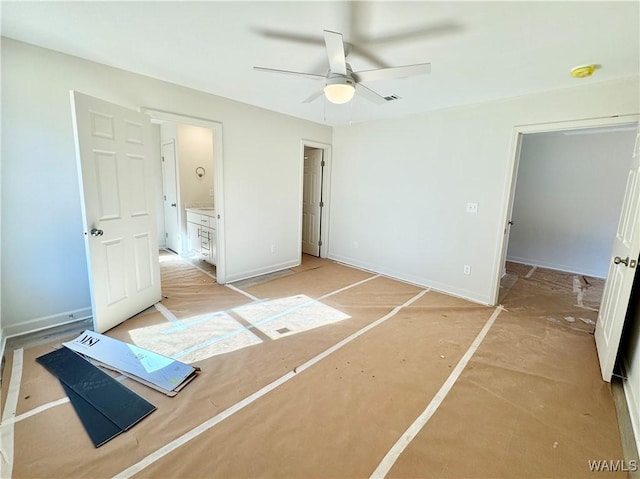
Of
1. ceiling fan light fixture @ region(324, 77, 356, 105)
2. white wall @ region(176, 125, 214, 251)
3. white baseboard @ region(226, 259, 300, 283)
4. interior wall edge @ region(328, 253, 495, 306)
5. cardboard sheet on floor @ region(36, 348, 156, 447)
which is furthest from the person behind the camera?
white wall @ region(176, 125, 214, 251)

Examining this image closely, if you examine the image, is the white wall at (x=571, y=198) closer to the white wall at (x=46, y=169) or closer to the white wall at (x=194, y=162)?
the white wall at (x=46, y=169)

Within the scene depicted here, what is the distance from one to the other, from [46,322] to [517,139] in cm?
507

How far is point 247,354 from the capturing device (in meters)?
2.29

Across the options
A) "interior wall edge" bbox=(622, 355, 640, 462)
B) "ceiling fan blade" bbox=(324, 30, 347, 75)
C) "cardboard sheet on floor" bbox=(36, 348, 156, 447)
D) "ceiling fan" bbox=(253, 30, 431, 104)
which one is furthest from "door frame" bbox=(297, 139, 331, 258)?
"interior wall edge" bbox=(622, 355, 640, 462)

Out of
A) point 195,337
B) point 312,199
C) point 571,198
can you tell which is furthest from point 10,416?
point 571,198

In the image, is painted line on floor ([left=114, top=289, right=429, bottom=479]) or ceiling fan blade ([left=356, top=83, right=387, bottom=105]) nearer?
painted line on floor ([left=114, top=289, right=429, bottom=479])

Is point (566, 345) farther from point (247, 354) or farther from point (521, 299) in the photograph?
point (247, 354)

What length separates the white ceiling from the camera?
165cm

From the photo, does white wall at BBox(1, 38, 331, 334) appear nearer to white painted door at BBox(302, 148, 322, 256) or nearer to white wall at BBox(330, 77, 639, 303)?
white painted door at BBox(302, 148, 322, 256)

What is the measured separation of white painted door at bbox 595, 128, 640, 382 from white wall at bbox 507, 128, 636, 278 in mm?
2812

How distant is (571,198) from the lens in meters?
4.80

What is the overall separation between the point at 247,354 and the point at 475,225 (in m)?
3.03

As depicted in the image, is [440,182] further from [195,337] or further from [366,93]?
[195,337]

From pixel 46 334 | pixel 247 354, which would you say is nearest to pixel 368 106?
pixel 247 354
